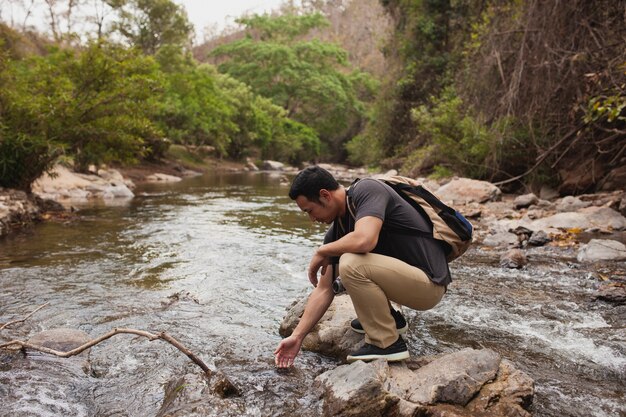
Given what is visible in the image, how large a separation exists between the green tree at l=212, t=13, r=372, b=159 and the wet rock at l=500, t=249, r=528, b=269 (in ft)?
125

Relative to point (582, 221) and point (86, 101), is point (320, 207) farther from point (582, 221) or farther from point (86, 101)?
point (86, 101)

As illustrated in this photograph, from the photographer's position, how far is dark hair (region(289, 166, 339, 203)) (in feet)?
10.00

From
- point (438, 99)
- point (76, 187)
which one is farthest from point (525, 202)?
point (76, 187)

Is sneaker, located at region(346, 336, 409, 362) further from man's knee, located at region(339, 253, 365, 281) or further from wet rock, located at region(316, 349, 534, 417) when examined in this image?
man's knee, located at region(339, 253, 365, 281)

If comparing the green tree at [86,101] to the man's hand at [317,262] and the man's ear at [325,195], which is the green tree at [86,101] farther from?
the man's ear at [325,195]

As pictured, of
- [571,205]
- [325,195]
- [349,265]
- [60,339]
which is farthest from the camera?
[571,205]

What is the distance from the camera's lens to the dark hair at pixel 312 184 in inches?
120

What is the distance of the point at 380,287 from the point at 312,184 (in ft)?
2.53

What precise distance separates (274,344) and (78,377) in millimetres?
1396

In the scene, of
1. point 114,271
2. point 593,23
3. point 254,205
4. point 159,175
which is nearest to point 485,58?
point 593,23

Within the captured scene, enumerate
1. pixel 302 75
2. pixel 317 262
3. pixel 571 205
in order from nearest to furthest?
pixel 317 262
pixel 571 205
pixel 302 75

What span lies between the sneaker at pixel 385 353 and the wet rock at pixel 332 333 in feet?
0.98

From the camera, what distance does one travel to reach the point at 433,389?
2.70 m

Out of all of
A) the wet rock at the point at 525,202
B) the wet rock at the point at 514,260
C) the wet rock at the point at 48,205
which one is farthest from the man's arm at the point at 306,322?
the wet rock at the point at 48,205
